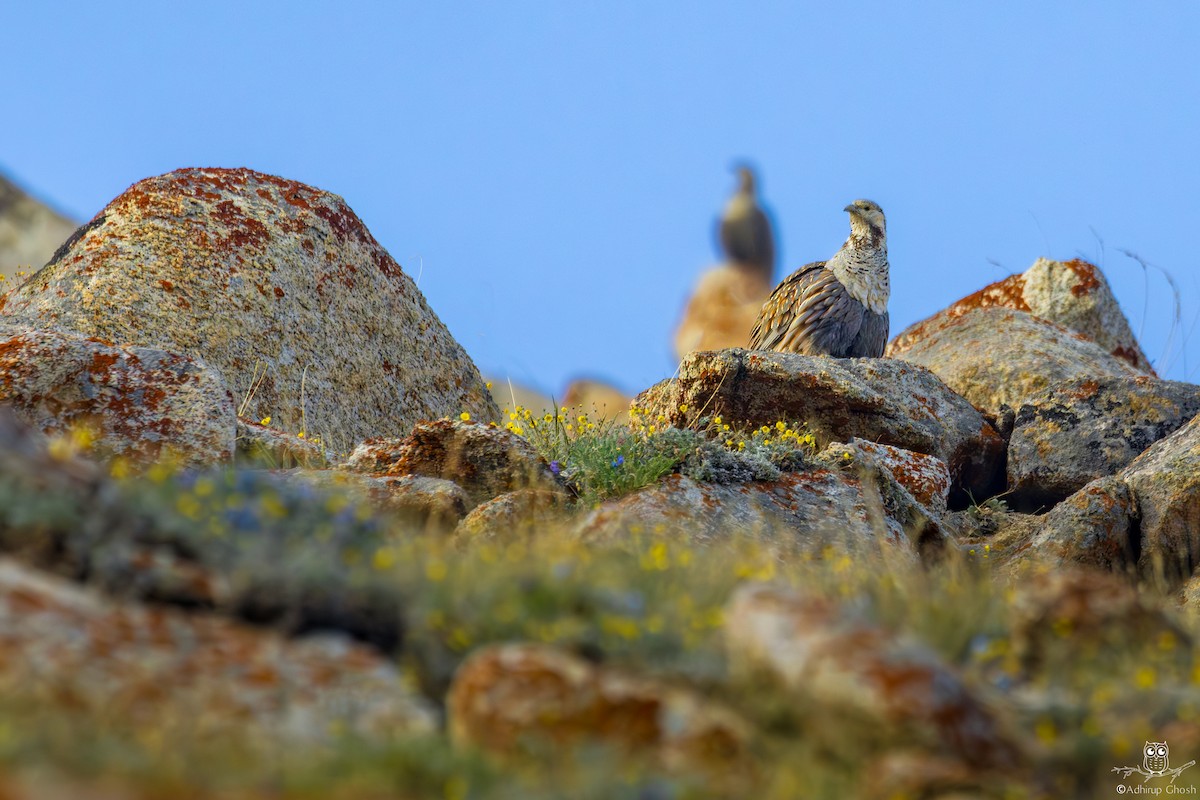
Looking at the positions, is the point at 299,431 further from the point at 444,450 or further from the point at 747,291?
the point at 747,291

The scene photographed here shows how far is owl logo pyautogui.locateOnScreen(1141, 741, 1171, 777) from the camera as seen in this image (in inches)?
153

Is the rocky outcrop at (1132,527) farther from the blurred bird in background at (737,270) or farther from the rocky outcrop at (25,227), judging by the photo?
the rocky outcrop at (25,227)

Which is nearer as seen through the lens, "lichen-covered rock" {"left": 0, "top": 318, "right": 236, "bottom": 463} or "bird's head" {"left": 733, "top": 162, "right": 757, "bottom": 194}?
"lichen-covered rock" {"left": 0, "top": 318, "right": 236, "bottom": 463}

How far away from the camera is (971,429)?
33.5ft

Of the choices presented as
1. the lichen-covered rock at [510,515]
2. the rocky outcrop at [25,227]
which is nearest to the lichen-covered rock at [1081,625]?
the lichen-covered rock at [510,515]

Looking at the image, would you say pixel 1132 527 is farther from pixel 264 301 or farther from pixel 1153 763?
pixel 264 301

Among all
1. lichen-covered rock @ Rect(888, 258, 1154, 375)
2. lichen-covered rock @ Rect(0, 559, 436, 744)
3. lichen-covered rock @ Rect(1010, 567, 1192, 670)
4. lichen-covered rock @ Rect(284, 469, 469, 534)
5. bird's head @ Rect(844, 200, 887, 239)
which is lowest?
lichen-covered rock @ Rect(0, 559, 436, 744)

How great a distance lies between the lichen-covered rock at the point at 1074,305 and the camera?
43.8 feet

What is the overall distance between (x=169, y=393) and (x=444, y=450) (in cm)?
156

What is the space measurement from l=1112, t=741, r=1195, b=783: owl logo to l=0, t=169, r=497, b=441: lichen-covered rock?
645cm

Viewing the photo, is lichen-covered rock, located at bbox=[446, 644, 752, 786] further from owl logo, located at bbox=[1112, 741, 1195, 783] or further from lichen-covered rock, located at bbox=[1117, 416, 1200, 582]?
lichen-covered rock, located at bbox=[1117, 416, 1200, 582]

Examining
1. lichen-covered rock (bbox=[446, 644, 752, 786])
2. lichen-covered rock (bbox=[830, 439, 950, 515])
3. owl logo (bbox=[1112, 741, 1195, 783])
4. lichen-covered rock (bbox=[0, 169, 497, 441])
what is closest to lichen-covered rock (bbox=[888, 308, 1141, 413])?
lichen-covered rock (bbox=[830, 439, 950, 515])

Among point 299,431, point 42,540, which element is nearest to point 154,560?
point 42,540

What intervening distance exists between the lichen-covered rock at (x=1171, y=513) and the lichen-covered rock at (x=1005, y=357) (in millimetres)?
1866
